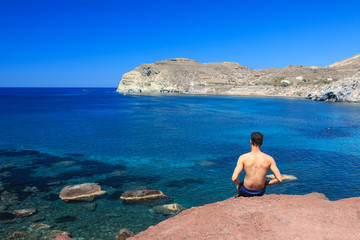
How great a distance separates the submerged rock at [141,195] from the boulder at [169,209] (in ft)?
3.49

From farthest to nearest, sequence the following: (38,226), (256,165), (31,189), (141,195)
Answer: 1. (31,189)
2. (141,195)
3. (38,226)
4. (256,165)

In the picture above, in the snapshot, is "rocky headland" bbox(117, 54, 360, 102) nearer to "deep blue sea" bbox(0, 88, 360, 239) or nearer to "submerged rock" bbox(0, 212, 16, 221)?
"deep blue sea" bbox(0, 88, 360, 239)

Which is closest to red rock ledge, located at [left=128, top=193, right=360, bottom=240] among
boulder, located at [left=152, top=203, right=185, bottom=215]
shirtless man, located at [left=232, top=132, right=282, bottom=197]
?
shirtless man, located at [left=232, top=132, right=282, bottom=197]

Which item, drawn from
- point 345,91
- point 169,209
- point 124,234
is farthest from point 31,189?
point 345,91

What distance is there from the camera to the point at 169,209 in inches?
529

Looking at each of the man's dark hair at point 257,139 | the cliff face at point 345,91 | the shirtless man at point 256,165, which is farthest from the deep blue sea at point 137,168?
the cliff face at point 345,91

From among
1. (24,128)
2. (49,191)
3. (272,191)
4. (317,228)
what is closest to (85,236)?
(49,191)

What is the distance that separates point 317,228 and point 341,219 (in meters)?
0.88

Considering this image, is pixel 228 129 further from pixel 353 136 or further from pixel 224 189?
pixel 224 189

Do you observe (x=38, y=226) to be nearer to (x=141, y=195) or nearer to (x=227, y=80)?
(x=141, y=195)

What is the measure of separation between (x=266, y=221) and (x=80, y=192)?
1164 cm

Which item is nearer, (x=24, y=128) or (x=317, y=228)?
(x=317, y=228)

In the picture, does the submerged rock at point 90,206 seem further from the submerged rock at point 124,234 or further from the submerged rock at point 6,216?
the submerged rock at point 6,216

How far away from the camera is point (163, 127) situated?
40.6 metres
